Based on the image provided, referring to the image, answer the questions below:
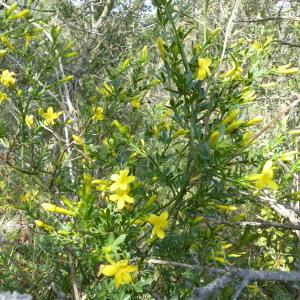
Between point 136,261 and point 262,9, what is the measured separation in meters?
3.93

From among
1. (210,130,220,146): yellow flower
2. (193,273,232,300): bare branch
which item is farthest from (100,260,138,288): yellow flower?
(210,130,220,146): yellow flower

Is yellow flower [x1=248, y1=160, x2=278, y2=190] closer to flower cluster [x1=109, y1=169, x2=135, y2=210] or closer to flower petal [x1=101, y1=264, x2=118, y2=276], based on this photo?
flower cluster [x1=109, y1=169, x2=135, y2=210]

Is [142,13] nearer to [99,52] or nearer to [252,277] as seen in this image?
[99,52]

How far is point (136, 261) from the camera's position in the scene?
1717mm

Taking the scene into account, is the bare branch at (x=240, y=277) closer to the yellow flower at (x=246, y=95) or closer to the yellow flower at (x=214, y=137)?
the yellow flower at (x=214, y=137)

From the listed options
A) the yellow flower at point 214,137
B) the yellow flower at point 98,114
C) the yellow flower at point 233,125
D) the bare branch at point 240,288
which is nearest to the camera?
the bare branch at point 240,288

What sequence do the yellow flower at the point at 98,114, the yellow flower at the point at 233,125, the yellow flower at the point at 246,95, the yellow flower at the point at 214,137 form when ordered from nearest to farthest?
1. the yellow flower at the point at 214,137
2. the yellow flower at the point at 233,125
3. the yellow flower at the point at 246,95
4. the yellow flower at the point at 98,114

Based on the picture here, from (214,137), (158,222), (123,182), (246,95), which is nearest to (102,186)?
(123,182)

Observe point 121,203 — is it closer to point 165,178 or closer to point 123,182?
point 123,182

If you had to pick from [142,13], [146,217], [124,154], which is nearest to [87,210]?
[146,217]

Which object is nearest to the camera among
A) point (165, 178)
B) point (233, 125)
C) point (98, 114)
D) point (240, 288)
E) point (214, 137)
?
point (240, 288)

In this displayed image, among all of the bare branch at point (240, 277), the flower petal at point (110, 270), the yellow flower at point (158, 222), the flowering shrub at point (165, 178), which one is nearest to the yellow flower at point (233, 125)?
the flowering shrub at point (165, 178)

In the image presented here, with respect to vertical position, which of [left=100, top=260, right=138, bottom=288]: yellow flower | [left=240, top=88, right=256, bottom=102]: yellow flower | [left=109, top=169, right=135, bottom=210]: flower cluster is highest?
[left=240, top=88, right=256, bottom=102]: yellow flower

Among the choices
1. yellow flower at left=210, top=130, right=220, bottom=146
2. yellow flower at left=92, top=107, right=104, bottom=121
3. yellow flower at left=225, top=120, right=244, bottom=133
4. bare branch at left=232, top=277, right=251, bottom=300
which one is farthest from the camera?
yellow flower at left=92, top=107, right=104, bottom=121
